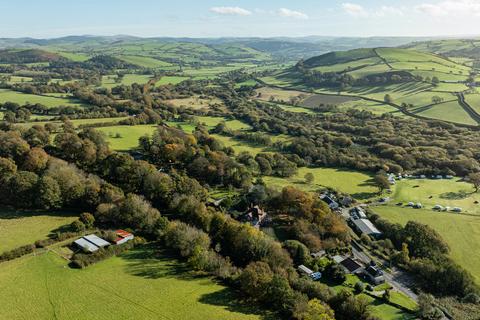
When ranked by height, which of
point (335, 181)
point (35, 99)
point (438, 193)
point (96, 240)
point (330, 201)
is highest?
point (35, 99)

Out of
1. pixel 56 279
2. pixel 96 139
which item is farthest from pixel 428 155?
pixel 56 279

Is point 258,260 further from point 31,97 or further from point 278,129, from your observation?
point 31,97

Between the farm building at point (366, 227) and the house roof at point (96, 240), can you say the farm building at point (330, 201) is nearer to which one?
the farm building at point (366, 227)

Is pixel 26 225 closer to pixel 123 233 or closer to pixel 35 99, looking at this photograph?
pixel 123 233

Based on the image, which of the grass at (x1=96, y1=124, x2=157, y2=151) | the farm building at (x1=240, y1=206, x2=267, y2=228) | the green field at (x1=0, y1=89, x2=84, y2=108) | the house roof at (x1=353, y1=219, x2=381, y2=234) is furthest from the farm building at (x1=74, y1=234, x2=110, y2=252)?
the green field at (x1=0, y1=89, x2=84, y2=108)

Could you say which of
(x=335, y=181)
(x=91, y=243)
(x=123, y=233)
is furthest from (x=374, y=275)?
(x=335, y=181)

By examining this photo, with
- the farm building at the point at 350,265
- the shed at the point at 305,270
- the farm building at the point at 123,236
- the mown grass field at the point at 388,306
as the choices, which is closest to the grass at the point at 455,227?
the mown grass field at the point at 388,306
